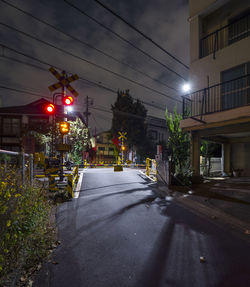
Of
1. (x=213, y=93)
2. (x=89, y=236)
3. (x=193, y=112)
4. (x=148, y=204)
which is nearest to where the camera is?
(x=89, y=236)

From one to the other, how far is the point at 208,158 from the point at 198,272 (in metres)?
12.2

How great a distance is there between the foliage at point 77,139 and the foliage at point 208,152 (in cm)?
1385

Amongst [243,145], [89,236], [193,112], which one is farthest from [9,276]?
[243,145]

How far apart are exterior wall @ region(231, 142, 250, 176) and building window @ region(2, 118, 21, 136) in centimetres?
2715

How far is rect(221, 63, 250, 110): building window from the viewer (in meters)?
8.87

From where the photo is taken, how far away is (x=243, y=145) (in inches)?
515

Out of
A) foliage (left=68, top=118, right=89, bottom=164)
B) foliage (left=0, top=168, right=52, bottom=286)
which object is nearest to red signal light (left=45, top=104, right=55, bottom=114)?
foliage (left=0, top=168, right=52, bottom=286)

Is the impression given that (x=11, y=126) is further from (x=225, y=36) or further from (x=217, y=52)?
(x=225, y=36)

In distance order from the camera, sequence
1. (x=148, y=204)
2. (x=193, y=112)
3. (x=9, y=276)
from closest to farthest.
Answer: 1. (x=9, y=276)
2. (x=148, y=204)
3. (x=193, y=112)

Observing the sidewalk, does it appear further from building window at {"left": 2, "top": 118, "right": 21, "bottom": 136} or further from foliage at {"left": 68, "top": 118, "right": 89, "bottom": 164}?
building window at {"left": 2, "top": 118, "right": 21, "bottom": 136}

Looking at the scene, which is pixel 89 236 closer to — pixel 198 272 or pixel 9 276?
pixel 9 276

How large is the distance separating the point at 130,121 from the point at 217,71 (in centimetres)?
2033

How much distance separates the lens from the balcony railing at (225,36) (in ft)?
31.2

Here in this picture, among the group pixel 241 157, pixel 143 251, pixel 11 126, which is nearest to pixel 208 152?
pixel 241 157
